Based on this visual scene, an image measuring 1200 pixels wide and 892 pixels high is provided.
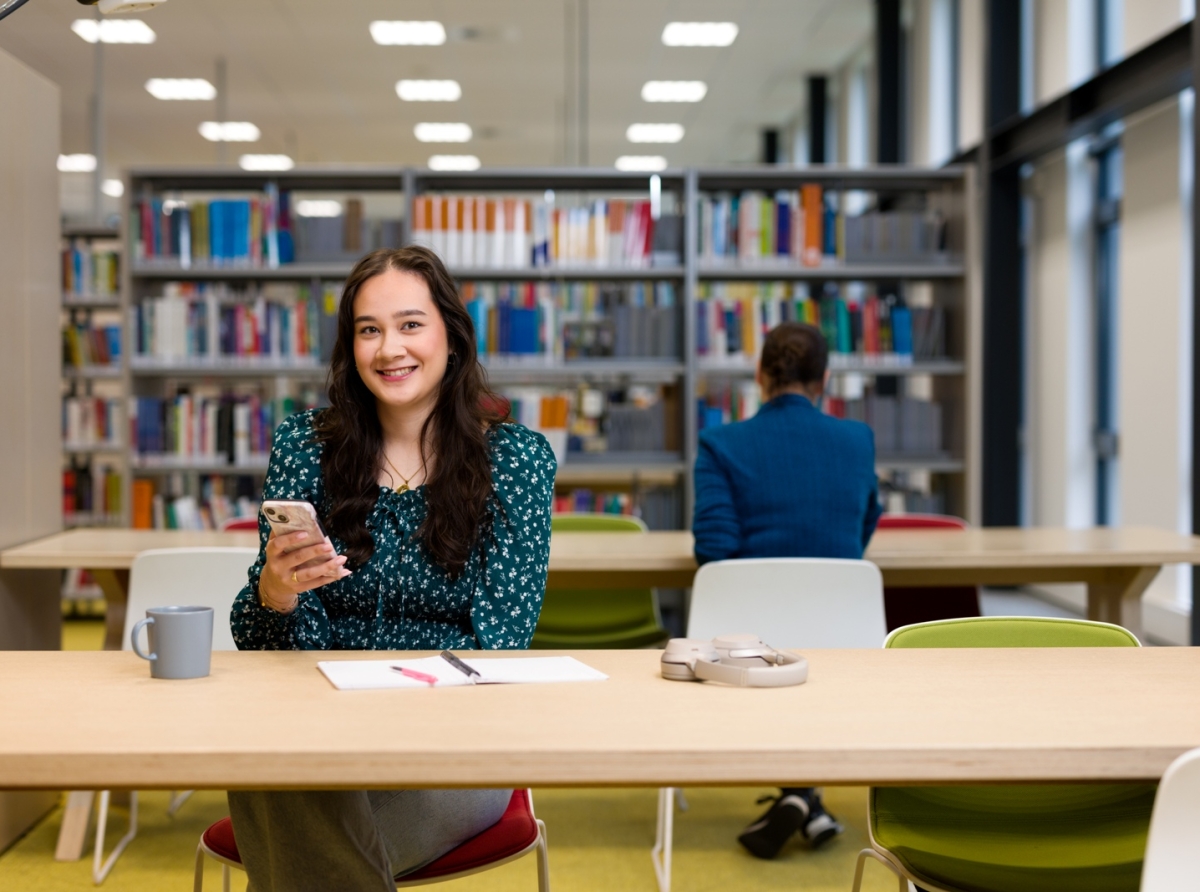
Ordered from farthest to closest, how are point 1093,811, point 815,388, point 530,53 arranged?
point 530,53 < point 815,388 < point 1093,811

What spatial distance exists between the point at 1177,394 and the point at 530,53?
5.33 meters

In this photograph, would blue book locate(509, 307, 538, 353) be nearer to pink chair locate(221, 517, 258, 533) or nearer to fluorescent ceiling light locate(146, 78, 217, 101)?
pink chair locate(221, 517, 258, 533)

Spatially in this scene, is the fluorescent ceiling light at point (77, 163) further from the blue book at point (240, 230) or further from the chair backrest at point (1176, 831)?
the chair backrest at point (1176, 831)

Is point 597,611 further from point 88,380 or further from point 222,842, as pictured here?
point 88,380

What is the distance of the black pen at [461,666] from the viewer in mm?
1543

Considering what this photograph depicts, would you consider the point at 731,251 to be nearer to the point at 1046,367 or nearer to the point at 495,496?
the point at 1046,367

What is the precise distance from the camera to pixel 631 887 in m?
2.79

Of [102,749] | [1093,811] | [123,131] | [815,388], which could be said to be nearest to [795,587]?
[815,388]

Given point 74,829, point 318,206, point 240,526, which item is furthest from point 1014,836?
point 318,206

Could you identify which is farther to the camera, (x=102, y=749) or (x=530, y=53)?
(x=530, y=53)

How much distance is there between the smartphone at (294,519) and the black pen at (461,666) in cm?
24

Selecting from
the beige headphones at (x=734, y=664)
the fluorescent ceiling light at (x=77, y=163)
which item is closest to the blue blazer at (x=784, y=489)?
the beige headphones at (x=734, y=664)

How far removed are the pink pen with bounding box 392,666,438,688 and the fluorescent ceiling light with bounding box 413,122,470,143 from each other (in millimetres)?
10075

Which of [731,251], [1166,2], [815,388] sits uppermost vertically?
[1166,2]
